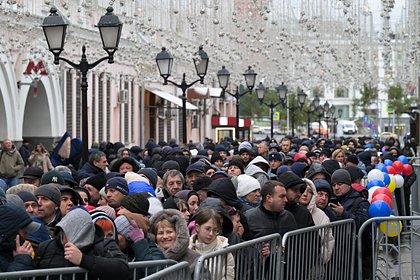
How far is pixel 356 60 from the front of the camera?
48.1 metres

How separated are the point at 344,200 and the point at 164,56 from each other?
520 inches

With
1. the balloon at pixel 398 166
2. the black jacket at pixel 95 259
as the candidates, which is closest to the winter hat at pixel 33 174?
the black jacket at pixel 95 259

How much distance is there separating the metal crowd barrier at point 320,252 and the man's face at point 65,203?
2.06 meters

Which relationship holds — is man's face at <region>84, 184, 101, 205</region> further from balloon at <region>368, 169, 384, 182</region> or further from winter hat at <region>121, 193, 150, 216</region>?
balloon at <region>368, 169, 384, 182</region>

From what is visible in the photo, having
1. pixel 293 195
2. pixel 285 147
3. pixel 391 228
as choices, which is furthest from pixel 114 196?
pixel 285 147

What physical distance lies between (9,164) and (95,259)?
17.4 m

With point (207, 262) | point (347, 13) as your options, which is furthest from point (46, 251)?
point (347, 13)

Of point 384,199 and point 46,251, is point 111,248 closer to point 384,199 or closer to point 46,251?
point 46,251

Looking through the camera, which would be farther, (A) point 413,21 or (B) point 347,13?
(A) point 413,21

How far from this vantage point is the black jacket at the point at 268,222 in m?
11.4

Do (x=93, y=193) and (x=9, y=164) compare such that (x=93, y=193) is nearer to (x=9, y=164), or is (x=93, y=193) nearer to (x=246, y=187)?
(x=246, y=187)

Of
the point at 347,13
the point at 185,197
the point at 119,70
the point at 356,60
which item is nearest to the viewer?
the point at 185,197

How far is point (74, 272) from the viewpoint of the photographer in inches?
321

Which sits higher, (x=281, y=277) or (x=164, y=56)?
(x=164, y=56)
